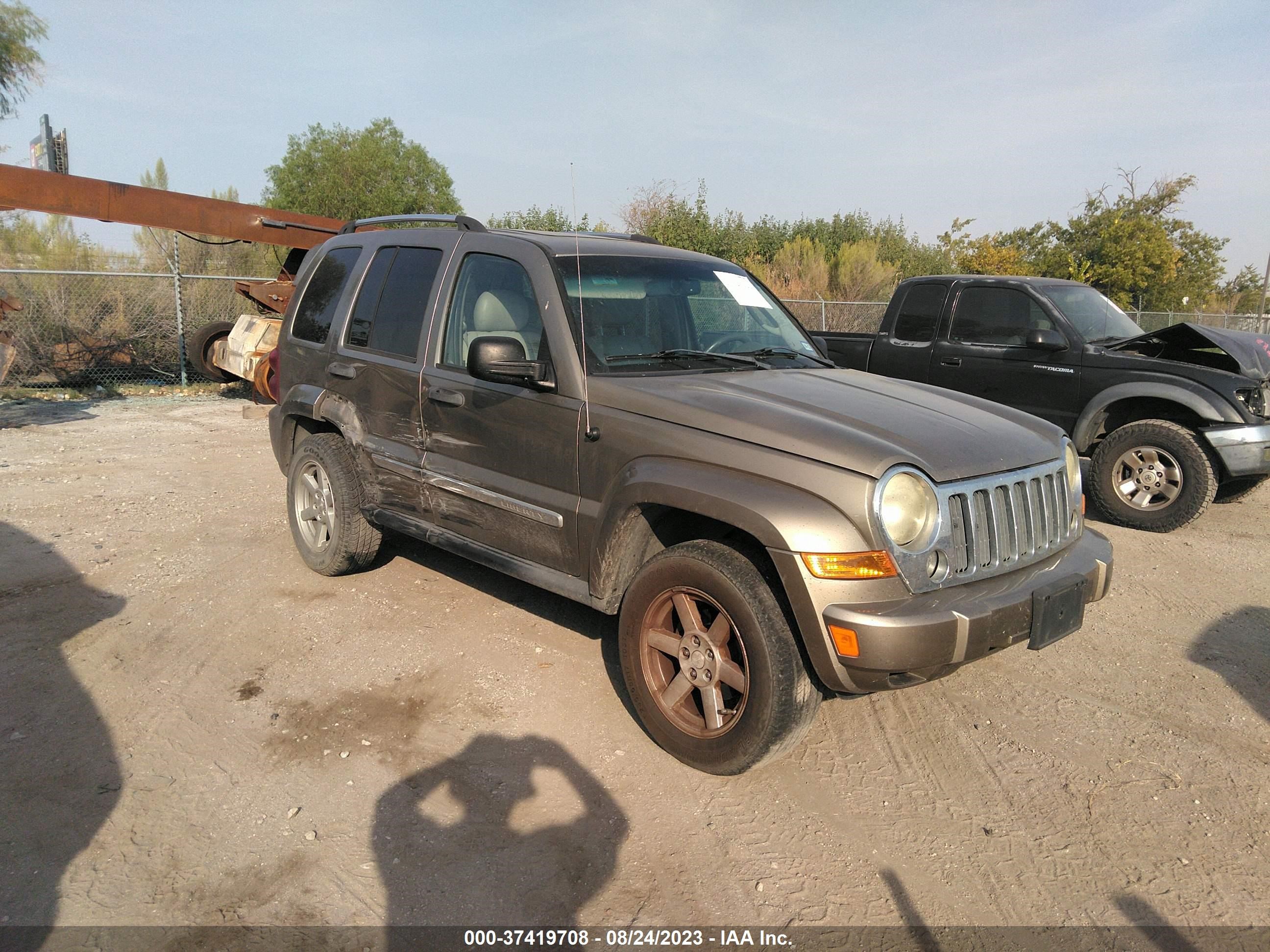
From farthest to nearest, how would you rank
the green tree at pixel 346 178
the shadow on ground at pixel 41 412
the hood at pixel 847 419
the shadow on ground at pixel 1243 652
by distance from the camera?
the green tree at pixel 346 178 < the shadow on ground at pixel 41 412 < the shadow on ground at pixel 1243 652 < the hood at pixel 847 419

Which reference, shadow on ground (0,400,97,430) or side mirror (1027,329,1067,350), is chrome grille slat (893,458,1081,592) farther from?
shadow on ground (0,400,97,430)

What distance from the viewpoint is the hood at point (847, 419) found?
10.2 ft

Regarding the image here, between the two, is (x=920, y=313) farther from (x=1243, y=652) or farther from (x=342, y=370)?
(x=342, y=370)

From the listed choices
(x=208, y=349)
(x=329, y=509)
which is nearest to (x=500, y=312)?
(x=329, y=509)

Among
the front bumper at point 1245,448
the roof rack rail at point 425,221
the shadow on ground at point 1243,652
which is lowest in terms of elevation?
the shadow on ground at point 1243,652

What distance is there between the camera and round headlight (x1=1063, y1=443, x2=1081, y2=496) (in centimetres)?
378

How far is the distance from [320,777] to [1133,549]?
18.5ft

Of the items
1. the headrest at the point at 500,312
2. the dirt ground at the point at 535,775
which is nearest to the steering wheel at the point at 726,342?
the headrest at the point at 500,312

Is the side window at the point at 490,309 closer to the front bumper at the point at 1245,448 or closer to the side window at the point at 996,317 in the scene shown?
the side window at the point at 996,317

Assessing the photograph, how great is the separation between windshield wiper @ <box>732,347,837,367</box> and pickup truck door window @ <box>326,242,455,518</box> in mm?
1647

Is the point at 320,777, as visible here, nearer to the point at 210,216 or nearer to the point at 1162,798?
the point at 1162,798

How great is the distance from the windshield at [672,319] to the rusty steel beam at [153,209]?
7701mm

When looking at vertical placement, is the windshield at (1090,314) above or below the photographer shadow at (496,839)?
above

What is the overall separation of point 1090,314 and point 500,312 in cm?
581
